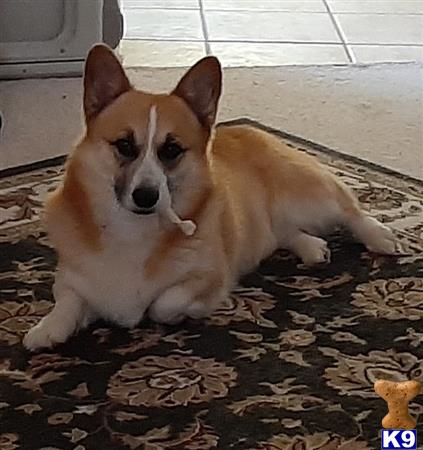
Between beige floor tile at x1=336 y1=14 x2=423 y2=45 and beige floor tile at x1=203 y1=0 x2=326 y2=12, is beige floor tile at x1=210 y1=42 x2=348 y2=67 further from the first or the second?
beige floor tile at x1=203 y1=0 x2=326 y2=12

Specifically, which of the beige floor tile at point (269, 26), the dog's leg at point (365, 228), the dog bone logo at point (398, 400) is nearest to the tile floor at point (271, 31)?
the beige floor tile at point (269, 26)

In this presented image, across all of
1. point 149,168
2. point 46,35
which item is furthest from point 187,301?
point 46,35

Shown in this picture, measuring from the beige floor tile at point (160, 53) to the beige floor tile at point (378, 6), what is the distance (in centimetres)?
83

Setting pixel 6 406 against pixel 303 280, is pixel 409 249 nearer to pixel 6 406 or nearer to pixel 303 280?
pixel 303 280

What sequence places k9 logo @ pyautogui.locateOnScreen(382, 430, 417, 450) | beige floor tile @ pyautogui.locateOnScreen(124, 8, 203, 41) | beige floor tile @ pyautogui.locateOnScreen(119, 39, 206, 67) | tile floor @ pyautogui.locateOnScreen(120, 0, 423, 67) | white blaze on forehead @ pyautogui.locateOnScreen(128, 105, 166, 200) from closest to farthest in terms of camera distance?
k9 logo @ pyautogui.locateOnScreen(382, 430, 417, 450) → white blaze on forehead @ pyautogui.locateOnScreen(128, 105, 166, 200) → beige floor tile @ pyautogui.locateOnScreen(119, 39, 206, 67) → tile floor @ pyautogui.locateOnScreen(120, 0, 423, 67) → beige floor tile @ pyautogui.locateOnScreen(124, 8, 203, 41)

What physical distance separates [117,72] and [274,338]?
Result: 0.50 meters

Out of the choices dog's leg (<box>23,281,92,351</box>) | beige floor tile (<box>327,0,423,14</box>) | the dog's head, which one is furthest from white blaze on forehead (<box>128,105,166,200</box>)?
beige floor tile (<box>327,0,423,14</box>)

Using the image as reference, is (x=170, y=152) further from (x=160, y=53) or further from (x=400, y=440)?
(x=160, y=53)

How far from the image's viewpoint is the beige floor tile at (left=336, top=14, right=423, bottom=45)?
12.8 ft

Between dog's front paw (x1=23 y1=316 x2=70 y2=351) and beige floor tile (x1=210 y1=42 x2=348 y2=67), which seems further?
beige floor tile (x1=210 y1=42 x2=348 y2=67)

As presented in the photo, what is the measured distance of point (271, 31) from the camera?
3965 millimetres

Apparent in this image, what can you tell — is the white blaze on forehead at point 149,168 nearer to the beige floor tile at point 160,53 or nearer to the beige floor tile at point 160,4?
the beige floor tile at point 160,53

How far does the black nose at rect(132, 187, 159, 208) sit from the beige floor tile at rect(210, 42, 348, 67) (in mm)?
1878

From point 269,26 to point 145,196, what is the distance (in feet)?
8.12
